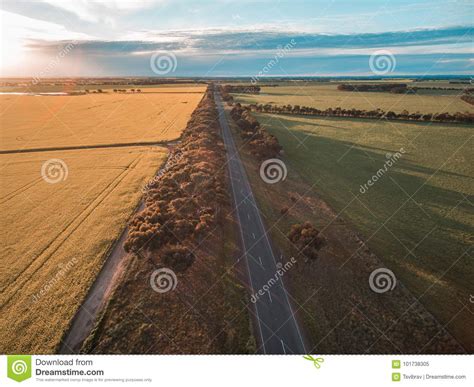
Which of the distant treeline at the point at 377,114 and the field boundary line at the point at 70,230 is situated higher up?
the distant treeline at the point at 377,114

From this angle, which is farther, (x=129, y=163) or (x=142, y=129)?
(x=142, y=129)

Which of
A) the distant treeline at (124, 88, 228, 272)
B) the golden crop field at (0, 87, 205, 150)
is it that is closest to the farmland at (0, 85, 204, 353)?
the golden crop field at (0, 87, 205, 150)

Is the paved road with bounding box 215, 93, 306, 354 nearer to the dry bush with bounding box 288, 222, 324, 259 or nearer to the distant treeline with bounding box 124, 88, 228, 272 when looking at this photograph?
the dry bush with bounding box 288, 222, 324, 259

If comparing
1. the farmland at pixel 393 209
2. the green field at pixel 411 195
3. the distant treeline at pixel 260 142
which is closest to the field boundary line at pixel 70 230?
the farmland at pixel 393 209

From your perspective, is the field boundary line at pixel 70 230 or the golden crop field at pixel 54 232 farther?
the field boundary line at pixel 70 230

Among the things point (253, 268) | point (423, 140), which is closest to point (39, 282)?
point (253, 268)

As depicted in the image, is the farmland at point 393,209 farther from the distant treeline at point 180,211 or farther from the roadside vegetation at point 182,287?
the distant treeline at point 180,211

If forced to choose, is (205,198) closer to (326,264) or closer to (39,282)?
(326,264)
